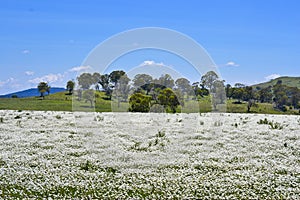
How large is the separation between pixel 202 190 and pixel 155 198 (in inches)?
68.5

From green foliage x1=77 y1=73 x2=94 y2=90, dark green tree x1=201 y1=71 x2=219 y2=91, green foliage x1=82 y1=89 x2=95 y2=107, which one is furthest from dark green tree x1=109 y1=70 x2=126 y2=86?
dark green tree x1=201 y1=71 x2=219 y2=91

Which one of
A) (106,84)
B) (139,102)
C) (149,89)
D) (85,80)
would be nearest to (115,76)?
(106,84)

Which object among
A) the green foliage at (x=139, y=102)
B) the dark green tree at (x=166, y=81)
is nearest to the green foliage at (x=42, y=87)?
the green foliage at (x=139, y=102)

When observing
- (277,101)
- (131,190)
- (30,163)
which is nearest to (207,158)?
(131,190)

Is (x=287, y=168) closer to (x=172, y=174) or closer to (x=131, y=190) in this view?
(x=172, y=174)

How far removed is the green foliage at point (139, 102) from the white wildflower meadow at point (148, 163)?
15412 mm

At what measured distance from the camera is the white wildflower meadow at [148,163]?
37.0 feet

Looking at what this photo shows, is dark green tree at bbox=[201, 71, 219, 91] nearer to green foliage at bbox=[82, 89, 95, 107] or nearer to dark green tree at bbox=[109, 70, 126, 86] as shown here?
dark green tree at bbox=[109, 70, 126, 86]

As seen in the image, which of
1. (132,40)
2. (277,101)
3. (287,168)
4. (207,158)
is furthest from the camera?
(277,101)

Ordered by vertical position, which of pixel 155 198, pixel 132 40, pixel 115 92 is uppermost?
pixel 132 40

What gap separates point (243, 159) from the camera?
52.7 feet

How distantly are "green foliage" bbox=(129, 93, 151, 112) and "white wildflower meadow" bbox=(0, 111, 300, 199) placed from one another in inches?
607

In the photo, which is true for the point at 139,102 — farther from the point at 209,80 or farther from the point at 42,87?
the point at 42,87

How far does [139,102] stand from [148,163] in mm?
26184
